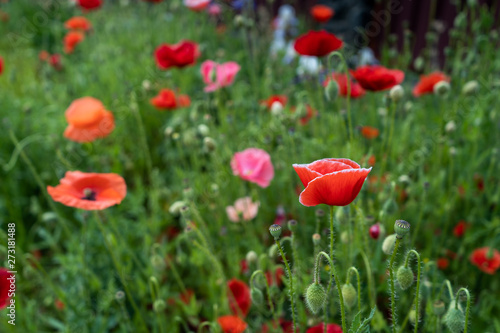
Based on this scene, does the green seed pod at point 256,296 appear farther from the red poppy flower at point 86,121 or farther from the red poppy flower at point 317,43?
the red poppy flower at point 86,121

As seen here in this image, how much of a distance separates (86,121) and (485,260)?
5.30ft

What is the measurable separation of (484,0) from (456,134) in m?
1.78

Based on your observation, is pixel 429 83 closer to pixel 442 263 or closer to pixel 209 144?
pixel 442 263

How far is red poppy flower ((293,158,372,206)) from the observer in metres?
0.72

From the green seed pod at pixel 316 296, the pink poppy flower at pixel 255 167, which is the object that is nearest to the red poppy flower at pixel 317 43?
the pink poppy flower at pixel 255 167

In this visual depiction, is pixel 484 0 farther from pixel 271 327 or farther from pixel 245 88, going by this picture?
pixel 271 327

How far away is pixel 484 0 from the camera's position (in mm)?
3145

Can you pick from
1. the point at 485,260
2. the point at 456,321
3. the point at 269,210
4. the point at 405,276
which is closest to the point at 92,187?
the point at 269,210

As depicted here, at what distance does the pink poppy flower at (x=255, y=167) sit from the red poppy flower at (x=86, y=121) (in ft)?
2.23

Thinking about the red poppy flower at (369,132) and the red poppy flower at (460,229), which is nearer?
the red poppy flower at (460,229)

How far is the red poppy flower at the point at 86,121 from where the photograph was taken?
1.78m

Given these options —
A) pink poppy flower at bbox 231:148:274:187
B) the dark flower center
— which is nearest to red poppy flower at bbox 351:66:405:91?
pink poppy flower at bbox 231:148:274:187

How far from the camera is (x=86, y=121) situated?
179 centimetres

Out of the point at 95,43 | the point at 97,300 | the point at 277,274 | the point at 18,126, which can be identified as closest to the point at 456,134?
the point at 277,274
